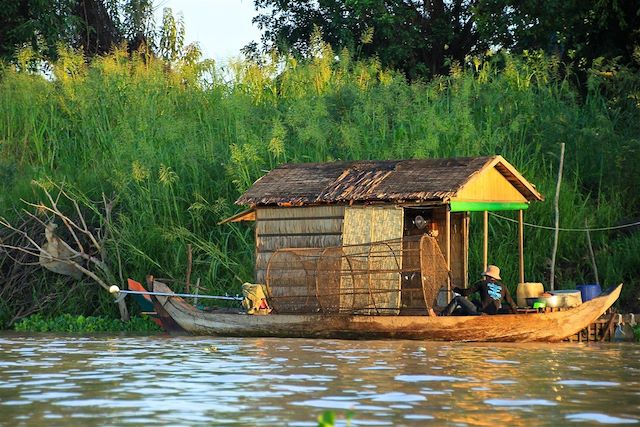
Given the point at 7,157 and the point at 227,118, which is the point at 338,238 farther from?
the point at 7,157

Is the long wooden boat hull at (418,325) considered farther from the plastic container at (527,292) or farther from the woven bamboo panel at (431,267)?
the plastic container at (527,292)

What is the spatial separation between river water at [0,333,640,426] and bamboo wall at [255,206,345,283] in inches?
66.1

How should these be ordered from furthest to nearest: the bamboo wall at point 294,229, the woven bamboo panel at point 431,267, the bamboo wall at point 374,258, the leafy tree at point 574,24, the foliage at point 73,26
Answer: the foliage at point 73,26
the leafy tree at point 574,24
the bamboo wall at point 294,229
the bamboo wall at point 374,258
the woven bamboo panel at point 431,267

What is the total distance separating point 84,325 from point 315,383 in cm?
808

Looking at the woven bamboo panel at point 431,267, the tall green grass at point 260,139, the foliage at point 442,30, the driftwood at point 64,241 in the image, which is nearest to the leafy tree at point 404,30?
the foliage at point 442,30

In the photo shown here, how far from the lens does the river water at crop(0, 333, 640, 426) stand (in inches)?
322

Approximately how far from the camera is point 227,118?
2112 centimetres

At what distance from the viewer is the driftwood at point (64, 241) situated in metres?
17.7

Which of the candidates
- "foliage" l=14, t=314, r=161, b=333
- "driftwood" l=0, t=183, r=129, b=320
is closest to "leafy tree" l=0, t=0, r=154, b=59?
"driftwood" l=0, t=183, r=129, b=320

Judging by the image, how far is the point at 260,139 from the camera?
781 inches

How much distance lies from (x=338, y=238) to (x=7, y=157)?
8.51m

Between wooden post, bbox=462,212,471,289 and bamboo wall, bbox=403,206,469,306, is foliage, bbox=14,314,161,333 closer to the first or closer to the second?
bamboo wall, bbox=403,206,469,306

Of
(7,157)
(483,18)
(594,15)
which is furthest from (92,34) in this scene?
(594,15)

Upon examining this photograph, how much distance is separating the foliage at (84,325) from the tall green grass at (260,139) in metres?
0.96
